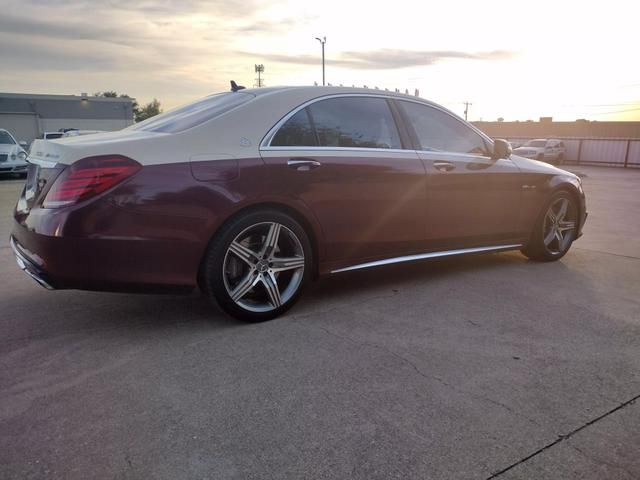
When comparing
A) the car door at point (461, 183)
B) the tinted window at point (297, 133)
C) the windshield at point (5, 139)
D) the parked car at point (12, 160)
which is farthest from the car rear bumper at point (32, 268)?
the windshield at point (5, 139)

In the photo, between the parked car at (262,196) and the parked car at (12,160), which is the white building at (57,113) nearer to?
the parked car at (12,160)

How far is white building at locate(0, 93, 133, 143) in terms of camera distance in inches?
2000

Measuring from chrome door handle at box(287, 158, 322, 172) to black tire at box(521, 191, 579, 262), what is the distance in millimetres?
2715

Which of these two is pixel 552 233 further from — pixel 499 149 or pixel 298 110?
pixel 298 110

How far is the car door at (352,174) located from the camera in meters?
3.82

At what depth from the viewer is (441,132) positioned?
4.78 metres

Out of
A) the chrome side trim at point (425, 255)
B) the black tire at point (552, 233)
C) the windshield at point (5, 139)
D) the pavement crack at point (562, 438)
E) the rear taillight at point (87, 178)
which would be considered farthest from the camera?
the windshield at point (5, 139)

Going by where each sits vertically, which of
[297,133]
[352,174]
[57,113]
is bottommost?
[352,174]

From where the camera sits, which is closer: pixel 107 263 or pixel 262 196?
pixel 107 263

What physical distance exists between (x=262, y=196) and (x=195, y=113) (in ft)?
2.92

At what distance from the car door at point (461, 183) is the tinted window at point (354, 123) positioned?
234mm

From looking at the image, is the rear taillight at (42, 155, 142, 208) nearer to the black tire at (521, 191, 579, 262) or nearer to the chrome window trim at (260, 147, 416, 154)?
the chrome window trim at (260, 147, 416, 154)

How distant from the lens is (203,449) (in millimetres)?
2314

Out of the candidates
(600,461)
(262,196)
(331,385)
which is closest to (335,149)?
(262,196)
